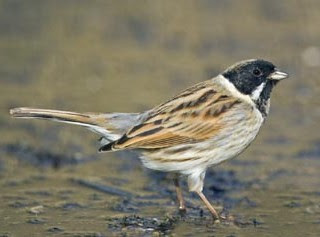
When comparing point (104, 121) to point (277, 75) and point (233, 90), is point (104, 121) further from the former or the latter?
point (277, 75)

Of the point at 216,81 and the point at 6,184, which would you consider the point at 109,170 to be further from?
the point at 216,81

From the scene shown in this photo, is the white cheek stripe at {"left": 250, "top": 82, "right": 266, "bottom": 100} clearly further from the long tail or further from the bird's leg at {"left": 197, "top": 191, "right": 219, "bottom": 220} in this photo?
the long tail

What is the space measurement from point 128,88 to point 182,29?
2314 mm

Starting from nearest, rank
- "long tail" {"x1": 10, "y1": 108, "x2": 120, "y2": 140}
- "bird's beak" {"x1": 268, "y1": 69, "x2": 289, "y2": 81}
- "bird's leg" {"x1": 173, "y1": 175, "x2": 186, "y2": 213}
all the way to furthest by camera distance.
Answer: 1. "long tail" {"x1": 10, "y1": 108, "x2": 120, "y2": 140}
2. "bird's beak" {"x1": 268, "y1": 69, "x2": 289, "y2": 81}
3. "bird's leg" {"x1": 173, "y1": 175, "x2": 186, "y2": 213}

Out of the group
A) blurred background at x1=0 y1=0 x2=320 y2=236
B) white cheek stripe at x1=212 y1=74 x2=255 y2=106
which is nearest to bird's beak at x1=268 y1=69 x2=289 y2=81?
white cheek stripe at x1=212 y1=74 x2=255 y2=106

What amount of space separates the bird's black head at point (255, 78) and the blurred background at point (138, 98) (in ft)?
3.78

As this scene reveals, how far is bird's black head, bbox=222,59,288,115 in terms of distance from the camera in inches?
378

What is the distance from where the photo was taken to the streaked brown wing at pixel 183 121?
30.2 ft

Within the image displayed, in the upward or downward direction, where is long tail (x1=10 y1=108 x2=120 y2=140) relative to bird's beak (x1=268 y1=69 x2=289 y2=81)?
downward

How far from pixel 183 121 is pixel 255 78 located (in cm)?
87

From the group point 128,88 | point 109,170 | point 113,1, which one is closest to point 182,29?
point 113,1

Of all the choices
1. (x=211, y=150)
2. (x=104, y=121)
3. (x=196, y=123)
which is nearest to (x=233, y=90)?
(x=196, y=123)

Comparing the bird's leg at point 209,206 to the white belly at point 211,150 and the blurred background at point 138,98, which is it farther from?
the white belly at point 211,150

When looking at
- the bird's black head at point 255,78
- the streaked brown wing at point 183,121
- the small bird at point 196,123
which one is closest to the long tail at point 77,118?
the small bird at point 196,123
